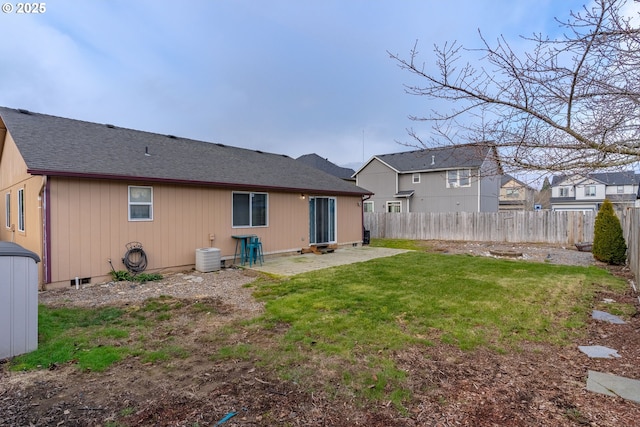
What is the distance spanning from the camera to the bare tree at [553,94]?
2.72 meters

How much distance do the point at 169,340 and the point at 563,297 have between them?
255 inches

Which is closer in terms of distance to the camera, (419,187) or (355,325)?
(355,325)

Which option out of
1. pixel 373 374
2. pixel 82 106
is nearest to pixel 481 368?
pixel 373 374

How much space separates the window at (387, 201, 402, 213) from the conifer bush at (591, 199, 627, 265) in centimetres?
1404

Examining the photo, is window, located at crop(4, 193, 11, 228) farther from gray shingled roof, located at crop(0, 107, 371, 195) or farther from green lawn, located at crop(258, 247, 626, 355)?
green lawn, located at crop(258, 247, 626, 355)

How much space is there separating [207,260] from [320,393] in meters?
6.38

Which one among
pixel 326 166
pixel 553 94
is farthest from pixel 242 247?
pixel 326 166

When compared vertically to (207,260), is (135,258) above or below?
above

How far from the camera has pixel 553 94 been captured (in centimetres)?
308

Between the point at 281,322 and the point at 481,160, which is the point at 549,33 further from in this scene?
the point at 281,322

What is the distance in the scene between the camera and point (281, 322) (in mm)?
4637

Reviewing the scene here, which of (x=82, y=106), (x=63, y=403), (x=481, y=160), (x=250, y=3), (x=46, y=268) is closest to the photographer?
(x=63, y=403)

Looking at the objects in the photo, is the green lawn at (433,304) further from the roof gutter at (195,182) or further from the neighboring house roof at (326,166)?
the neighboring house roof at (326,166)
